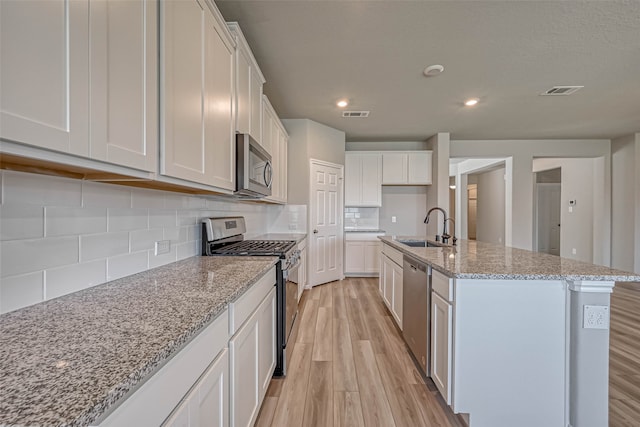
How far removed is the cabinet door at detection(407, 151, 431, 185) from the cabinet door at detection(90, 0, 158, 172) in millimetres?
4716

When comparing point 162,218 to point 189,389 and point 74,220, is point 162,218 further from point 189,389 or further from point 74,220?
point 189,389

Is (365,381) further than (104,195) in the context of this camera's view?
Yes

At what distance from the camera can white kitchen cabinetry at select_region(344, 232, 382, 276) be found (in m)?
5.04

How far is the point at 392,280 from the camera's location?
2957 millimetres

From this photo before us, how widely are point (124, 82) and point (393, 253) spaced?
2522mm

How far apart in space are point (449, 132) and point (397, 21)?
10.8 ft

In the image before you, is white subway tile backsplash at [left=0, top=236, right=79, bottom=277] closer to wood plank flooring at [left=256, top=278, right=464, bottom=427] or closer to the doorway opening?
wood plank flooring at [left=256, top=278, right=464, bottom=427]

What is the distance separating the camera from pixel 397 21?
2.10 m

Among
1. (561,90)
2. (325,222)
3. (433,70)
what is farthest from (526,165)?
(325,222)

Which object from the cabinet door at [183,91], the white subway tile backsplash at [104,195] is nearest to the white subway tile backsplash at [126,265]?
the white subway tile backsplash at [104,195]

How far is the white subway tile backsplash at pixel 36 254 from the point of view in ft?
2.73

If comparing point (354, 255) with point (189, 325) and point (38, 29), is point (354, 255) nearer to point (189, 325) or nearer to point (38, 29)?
point (189, 325)

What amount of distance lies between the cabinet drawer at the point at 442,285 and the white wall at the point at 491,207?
635 centimetres

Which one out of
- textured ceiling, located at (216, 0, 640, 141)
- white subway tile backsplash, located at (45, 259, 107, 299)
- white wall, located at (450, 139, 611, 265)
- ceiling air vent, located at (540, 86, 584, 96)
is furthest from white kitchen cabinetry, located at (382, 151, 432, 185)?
white subway tile backsplash, located at (45, 259, 107, 299)
